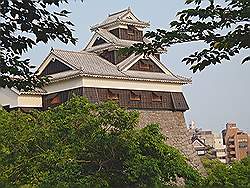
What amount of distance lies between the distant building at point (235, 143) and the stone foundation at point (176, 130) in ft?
39.0

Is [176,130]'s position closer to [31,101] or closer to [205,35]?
[31,101]

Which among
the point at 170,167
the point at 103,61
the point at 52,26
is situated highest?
the point at 103,61

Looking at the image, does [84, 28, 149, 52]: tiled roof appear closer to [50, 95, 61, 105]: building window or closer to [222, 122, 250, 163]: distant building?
[50, 95, 61, 105]: building window

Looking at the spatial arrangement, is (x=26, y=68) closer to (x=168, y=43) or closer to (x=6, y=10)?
(x=6, y=10)

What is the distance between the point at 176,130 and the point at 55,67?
5.55 metres

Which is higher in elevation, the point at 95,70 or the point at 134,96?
the point at 95,70

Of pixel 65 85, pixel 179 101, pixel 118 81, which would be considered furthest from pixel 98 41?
pixel 179 101

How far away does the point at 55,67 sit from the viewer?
18.8 metres

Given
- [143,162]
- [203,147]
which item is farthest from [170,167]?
[203,147]

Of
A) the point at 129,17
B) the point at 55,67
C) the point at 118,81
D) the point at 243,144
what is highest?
the point at 129,17

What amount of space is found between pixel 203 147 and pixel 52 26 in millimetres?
27740

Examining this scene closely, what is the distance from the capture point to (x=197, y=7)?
147 inches

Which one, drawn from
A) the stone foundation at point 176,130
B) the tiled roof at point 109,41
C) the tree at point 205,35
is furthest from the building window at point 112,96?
the tree at point 205,35

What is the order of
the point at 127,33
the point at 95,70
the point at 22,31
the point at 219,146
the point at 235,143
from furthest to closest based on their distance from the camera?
1. the point at 219,146
2. the point at 235,143
3. the point at 127,33
4. the point at 95,70
5. the point at 22,31
